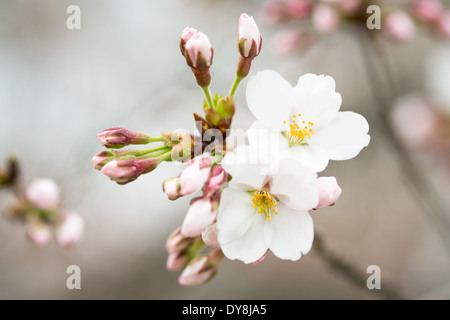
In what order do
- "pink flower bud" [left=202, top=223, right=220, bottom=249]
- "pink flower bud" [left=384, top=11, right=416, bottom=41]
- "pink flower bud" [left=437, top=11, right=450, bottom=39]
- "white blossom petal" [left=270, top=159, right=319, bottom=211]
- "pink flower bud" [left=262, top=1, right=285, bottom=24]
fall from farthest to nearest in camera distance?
"pink flower bud" [left=262, top=1, right=285, bottom=24], "pink flower bud" [left=437, top=11, right=450, bottom=39], "pink flower bud" [left=384, top=11, right=416, bottom=41], "pink flower bud" [left=202, top=223, right=220, bottom=249], "white blossom petal" [left=270, top=159, right=319, bottom=211]

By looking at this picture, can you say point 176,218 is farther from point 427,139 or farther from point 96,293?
point 427,139

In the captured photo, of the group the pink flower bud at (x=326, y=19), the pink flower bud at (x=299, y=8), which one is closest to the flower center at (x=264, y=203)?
the pink flower bud at (x=326, y=19)

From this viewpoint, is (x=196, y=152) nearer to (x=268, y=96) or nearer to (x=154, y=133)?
(x=268, y=96)

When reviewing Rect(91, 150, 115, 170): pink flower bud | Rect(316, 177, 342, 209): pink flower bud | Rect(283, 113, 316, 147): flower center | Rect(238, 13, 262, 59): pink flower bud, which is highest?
Rect(238, 13, 262, 59): pink flower bud

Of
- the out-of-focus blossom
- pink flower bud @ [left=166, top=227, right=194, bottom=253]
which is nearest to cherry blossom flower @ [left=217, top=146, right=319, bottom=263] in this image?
pink flower bud @ [left=166, top=227, right=194, bottom=253]

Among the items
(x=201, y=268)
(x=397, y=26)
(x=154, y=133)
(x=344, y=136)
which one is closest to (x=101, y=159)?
(x=201, y=268)

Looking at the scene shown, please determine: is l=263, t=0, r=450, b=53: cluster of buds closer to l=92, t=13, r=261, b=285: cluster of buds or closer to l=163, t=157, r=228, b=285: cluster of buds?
l=92, t=13, r=261, b=285: cluster of buds

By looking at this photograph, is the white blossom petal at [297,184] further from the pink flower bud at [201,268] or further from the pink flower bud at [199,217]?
the pink flower bud at [201,268]

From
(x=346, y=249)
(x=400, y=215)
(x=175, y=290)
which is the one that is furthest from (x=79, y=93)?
(x=400, y=215)
